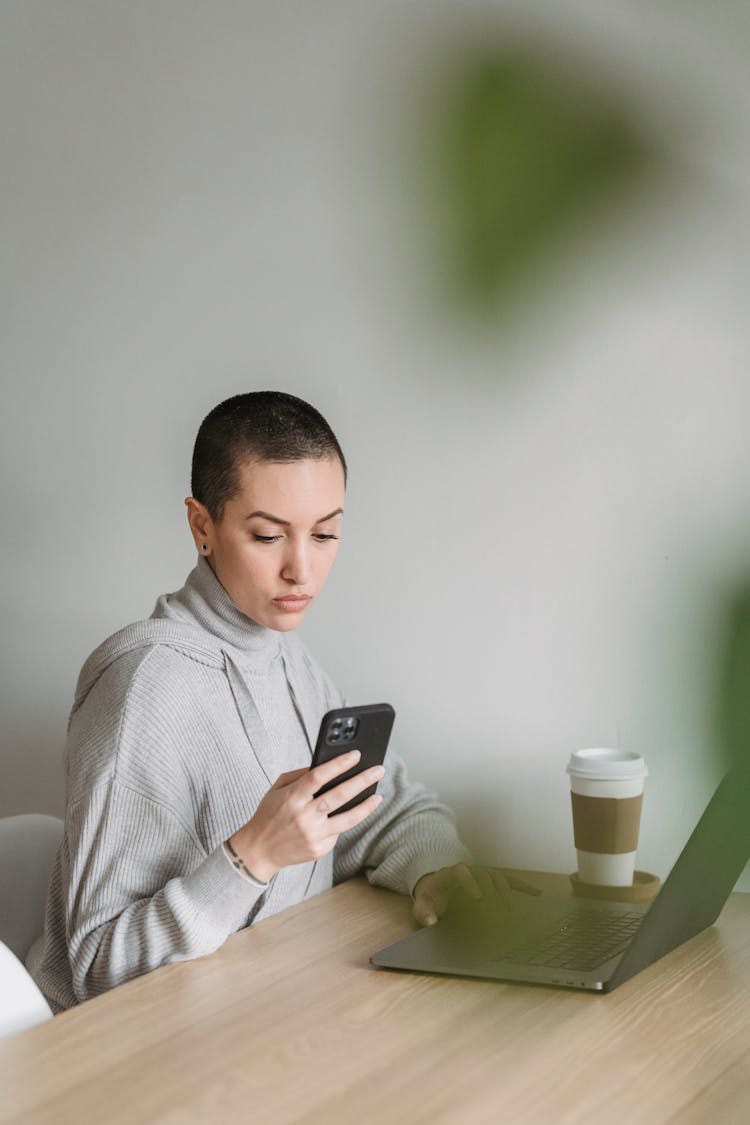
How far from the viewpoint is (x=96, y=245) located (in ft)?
6.45

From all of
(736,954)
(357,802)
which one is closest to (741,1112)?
(736,954)

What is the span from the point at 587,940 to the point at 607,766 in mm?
218

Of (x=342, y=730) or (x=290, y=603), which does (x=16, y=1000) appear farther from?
(x=290, y=603)

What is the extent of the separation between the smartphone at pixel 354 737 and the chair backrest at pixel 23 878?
0.50 m

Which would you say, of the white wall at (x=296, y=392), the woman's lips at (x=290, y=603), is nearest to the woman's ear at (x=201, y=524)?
the woman's lips at (x=290, y=603)

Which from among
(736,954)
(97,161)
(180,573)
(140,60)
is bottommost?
(736,954)

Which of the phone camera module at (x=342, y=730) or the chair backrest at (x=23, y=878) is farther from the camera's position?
the chair backrest at (x=23, y=878)

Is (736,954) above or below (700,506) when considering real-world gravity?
below

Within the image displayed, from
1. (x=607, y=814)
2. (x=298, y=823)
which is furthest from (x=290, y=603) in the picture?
(x=607, y=814)

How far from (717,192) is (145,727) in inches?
48.3

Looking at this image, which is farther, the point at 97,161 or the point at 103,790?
the point at 97,161

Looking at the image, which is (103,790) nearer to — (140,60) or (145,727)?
(145,727)

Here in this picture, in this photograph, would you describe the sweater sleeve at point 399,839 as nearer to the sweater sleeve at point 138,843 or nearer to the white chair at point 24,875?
the sweater sleeve at point 138,843

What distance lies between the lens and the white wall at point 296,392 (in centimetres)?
154
